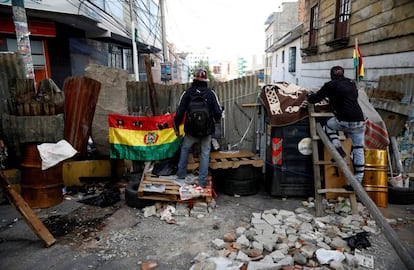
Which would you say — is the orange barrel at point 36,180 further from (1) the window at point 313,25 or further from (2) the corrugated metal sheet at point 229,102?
(1) the window at point 313,25

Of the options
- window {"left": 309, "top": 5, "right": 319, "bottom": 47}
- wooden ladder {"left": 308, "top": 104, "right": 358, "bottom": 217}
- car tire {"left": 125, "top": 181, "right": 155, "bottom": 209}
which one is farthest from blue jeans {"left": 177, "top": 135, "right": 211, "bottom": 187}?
window {"left": 309, "top": 5, "right": 319, "bottom": 47}

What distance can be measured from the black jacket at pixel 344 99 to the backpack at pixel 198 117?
1944mm

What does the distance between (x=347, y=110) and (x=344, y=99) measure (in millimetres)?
182

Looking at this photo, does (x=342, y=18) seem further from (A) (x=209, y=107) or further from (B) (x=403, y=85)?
(A) (x=209, y=107)

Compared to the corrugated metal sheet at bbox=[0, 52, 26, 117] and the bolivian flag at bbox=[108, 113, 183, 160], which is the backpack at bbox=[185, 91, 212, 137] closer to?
the bolivian flag at bbox=[108, 113, 183, 160]

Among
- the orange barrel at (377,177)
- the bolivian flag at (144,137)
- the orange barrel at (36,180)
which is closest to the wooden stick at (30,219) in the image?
the orange barrel at (36,180)

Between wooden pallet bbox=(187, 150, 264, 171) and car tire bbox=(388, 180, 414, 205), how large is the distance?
226 centimetres

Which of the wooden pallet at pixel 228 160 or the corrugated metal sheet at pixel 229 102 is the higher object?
the corrugated metal sheet at pixel 229 102

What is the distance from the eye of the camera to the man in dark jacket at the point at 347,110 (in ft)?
14.4

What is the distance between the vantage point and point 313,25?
12547 millimetres

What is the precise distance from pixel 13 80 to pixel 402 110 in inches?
282

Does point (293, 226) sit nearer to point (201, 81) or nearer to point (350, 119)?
point (350, 119)

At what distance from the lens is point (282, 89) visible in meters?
5.35

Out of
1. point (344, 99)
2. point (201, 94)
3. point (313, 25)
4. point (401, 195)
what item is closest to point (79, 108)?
point (201, 94)
